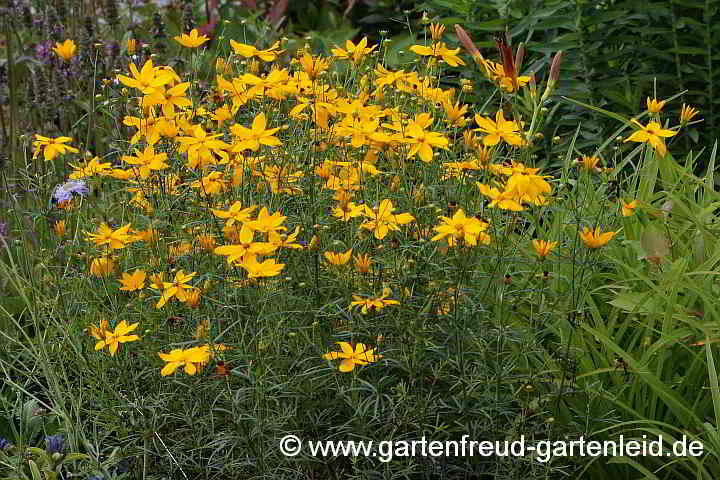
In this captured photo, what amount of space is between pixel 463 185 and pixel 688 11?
2028mm

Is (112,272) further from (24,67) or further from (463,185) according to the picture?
(24,67)

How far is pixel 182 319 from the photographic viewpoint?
7.28ft

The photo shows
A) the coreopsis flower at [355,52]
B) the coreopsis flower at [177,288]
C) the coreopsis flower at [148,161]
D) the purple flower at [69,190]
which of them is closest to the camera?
the coreopsis flower at [177,288]

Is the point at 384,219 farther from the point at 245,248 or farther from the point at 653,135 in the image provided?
the point at 653,135

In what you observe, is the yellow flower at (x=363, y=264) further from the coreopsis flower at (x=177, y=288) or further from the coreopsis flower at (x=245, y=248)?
the coreopsis flower at (x=177, y=288)

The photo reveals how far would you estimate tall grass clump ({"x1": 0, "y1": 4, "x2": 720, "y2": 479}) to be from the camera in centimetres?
205

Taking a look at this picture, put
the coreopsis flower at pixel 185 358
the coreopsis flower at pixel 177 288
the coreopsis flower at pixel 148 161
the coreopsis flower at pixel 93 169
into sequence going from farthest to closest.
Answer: the coreopsis flower at pixel 93 169 < the coreopsis flower at pixel 148 161 < the coreopsis flower at pixel 177 288 < the coreopsis flower at pixel 185 358

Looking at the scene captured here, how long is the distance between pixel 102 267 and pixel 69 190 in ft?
2.15

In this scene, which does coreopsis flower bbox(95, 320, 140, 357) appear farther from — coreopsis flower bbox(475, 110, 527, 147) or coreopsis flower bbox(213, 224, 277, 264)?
coreopsis flower bbox(475, 110, 527, 147)

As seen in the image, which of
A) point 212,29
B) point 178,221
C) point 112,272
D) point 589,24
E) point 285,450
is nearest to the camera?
point 285,450

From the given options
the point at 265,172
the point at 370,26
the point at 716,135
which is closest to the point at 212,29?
the point at 370,26

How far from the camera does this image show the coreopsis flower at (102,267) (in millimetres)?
2188

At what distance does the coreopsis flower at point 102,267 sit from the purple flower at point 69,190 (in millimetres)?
478

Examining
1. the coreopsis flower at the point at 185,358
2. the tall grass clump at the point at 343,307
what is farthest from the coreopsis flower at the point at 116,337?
the coreopsis flower at the point at 185,358
